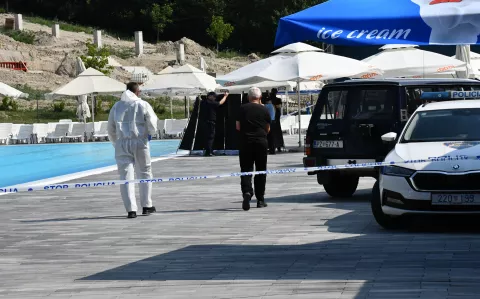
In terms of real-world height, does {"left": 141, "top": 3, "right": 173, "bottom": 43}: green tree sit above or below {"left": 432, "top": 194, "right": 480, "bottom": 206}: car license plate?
above

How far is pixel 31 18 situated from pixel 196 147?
104m

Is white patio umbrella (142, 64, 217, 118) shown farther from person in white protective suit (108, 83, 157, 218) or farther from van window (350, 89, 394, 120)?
person in white protective suit (108, 83, 157, 218)

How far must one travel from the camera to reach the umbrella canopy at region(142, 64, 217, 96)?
142 ft

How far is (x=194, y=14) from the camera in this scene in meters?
135

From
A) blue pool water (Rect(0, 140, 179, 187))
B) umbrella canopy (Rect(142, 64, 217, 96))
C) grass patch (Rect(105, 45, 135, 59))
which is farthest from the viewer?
grass patch (Rect(105, 45, 135, 59))

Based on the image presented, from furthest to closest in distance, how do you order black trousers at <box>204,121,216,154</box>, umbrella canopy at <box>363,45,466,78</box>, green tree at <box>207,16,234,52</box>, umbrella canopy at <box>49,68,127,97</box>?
green tree at <box>207,16,234,52</box>, umbrella canopy at <box>49,68,127,97</box>, umbrella canopy at <box>363,45,466,78</box>, black trousers at <box>204,121,216,154</box>

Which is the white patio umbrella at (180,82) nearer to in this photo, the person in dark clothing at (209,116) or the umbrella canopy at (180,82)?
the umbrella canopy at (180,82)

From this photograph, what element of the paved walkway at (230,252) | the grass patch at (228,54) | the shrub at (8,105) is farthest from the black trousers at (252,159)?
the grass patch at (228,54)

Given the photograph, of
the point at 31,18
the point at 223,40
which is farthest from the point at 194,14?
the point at 31,18

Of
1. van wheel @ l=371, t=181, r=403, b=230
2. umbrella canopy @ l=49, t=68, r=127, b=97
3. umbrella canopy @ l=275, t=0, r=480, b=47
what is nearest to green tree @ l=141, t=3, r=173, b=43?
umbrella canopy @ l=49, t=68, r=127, b=97

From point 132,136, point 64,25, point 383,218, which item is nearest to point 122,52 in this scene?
point 64,25

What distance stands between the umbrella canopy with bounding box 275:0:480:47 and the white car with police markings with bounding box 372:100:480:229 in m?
3.23

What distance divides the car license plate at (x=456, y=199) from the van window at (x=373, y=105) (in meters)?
4.66

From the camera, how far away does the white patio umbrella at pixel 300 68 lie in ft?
103
